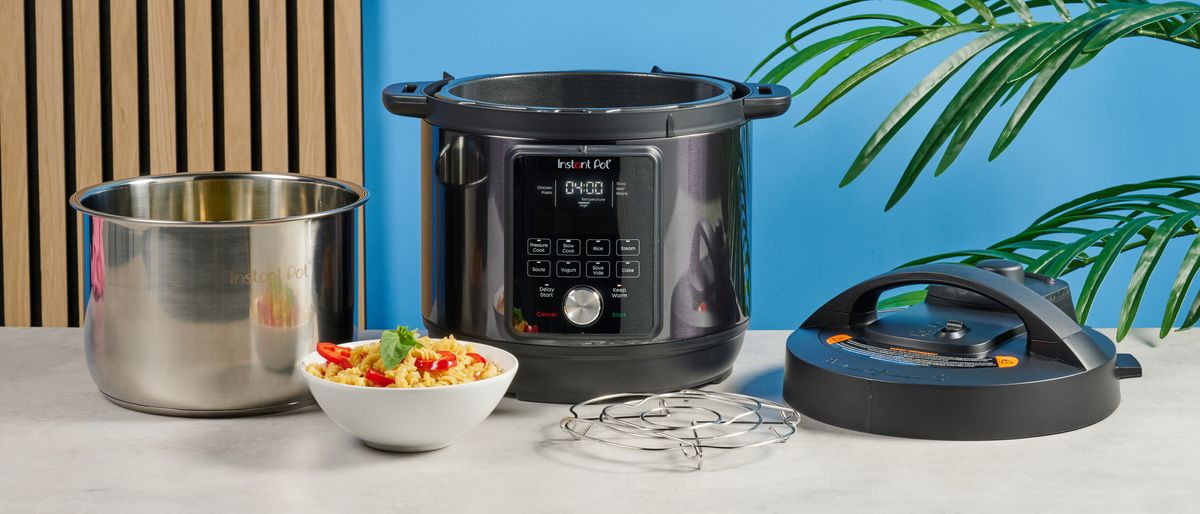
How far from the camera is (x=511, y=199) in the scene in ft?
3.34

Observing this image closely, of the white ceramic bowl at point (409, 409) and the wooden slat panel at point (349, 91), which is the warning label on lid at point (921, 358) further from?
the wooden slat panel at point (349, 91)

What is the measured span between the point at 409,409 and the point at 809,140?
206 cm

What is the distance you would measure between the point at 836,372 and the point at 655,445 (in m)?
0.17

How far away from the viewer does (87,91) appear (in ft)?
9.16

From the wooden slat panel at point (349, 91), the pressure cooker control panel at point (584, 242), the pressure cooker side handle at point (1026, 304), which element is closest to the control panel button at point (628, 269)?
the pressure cooker control panel at point (584, 242)

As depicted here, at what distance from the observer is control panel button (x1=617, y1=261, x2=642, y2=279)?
40.4 inches

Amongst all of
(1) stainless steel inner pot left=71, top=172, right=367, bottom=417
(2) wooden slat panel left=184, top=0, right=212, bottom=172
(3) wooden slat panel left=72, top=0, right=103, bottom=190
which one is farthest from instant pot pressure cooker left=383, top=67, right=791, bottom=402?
(3) wooden slat panel left=72, top=0, right=103, bottom=190

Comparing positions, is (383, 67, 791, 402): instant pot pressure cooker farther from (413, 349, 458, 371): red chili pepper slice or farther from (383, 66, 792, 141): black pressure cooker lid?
(413, 349, 458, 371): red chili pepper slice

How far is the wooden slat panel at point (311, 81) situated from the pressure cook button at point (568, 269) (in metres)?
1.86

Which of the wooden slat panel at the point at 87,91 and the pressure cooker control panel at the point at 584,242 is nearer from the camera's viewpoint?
the pressure cooker control panel at the point at 584,242

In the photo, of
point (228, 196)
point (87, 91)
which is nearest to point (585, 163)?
point (228, 196)

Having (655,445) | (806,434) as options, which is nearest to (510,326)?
(655,445)

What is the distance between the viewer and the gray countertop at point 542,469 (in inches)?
33.8

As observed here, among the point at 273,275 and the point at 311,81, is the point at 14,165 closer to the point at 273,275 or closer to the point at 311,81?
the point at 311,81
